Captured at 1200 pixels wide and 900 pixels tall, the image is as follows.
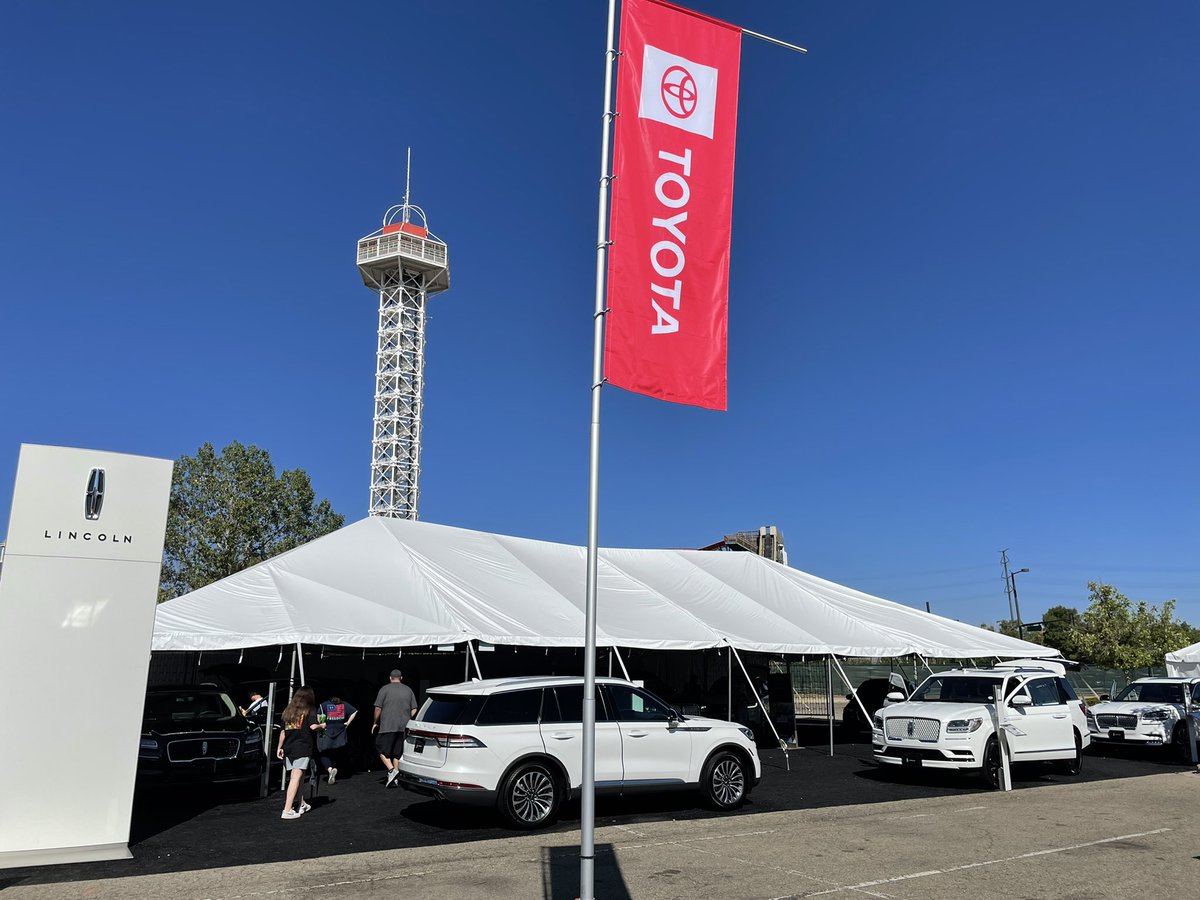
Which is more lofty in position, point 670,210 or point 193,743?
point 670,210

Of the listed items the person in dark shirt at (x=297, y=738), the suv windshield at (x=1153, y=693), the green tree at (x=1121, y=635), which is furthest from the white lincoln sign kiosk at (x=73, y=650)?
the green tree at (x=1121, y=635)

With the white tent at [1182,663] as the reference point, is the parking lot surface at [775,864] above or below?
below

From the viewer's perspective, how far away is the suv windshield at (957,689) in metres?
16.2

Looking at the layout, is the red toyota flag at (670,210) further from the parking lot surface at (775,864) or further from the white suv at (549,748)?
the white suv at (549,748)

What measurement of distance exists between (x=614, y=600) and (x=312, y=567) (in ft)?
20.4


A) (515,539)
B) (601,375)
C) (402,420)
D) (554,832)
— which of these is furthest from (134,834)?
(402,420)

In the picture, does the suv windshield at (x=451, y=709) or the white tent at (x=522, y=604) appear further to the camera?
the white tent at (x=522, y=604)

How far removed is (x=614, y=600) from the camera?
62.2 feet

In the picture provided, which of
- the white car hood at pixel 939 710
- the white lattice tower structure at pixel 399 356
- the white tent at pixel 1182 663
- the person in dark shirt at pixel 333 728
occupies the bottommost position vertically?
the person in dark shirt at pixel 333 728

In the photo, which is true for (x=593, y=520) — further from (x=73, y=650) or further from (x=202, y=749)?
(x=202, y=749)

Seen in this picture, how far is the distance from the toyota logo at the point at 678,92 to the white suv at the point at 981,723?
38.5 ft

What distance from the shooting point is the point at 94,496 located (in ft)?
31.9

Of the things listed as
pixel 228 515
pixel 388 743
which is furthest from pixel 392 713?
pixel 228 515

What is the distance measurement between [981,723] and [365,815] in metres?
9.96
